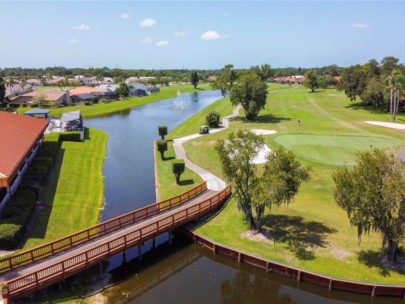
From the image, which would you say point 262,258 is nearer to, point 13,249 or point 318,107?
point 13,249

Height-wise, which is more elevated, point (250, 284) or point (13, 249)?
point (13, 249)

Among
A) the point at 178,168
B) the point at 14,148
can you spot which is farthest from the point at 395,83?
the point at 14,148

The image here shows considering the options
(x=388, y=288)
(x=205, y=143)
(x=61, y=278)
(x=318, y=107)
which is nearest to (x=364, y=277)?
(x=388, y=288)

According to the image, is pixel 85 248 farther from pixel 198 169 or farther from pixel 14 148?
pixel 198 169

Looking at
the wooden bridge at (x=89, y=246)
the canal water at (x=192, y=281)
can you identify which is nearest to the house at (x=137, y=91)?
the canal water at (x=192, y=281)

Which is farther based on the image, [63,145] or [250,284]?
[63,145]

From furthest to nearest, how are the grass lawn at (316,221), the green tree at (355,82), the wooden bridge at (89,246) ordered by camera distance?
the green tree at (355,82) → the grass lawn at (316,221) → the wooden bridge at (89,246)

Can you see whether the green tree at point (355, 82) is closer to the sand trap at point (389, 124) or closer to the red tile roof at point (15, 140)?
the sand trap at point (389, 124)
